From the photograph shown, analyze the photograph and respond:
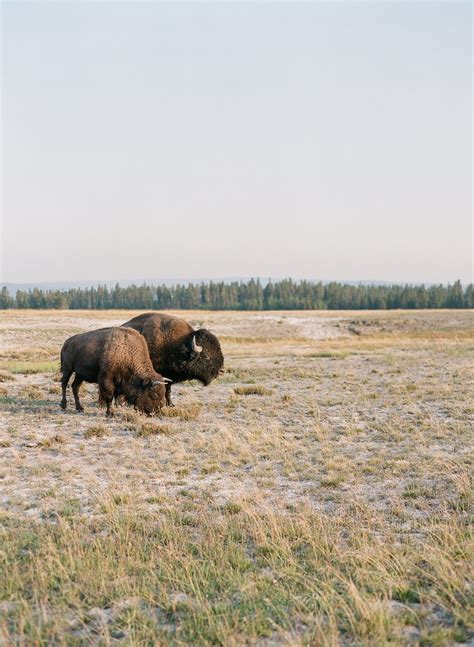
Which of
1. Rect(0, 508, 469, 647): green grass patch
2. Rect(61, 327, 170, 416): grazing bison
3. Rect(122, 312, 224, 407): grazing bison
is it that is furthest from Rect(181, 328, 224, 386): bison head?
Rect(0, 508, 469, 647): green grass patch

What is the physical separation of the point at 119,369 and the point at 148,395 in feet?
3.16

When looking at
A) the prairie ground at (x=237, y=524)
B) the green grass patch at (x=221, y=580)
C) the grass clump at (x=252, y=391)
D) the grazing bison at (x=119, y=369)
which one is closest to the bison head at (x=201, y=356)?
the prairie ground at (x=237, y=524)

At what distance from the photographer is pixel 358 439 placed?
12516mm

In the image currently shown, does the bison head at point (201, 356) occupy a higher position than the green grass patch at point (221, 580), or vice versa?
the bison head at point (201, 356)

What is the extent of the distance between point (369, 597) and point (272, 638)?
1.01m

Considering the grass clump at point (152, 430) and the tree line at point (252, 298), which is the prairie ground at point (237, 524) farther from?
the tree line at point (252, 298)

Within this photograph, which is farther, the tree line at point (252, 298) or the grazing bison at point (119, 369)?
the tree line at point (252, 298)

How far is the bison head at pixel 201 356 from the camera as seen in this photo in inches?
639

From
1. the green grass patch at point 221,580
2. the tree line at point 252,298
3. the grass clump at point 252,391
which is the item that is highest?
the tree line at point 252,298

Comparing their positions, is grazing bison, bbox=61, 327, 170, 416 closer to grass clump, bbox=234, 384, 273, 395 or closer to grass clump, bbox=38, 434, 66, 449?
grass clump, bbox=38, 434, 66, 449

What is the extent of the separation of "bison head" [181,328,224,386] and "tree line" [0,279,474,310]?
12609 cm

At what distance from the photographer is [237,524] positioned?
693cm

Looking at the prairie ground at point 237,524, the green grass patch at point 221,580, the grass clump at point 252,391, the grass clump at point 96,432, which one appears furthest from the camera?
the grass clump at point 252,391

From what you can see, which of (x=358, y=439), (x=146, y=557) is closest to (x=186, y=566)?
(x=146, y=557)
